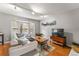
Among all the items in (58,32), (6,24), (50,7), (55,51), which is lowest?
(55,51)

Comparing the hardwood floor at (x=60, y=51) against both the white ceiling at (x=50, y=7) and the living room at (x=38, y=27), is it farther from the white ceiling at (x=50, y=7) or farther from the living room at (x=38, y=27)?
the white ceiling at (x=50, y=7)

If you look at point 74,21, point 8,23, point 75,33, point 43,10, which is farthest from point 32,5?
point 75,33

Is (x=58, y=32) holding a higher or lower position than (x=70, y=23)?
lower

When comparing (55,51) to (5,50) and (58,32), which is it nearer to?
(58,32)

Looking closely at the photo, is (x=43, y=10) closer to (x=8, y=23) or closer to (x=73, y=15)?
(x=73, y=15)

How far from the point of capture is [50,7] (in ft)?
5.00

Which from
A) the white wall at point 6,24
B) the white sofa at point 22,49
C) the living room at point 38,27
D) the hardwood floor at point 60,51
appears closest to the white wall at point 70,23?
the living room at point 38,27

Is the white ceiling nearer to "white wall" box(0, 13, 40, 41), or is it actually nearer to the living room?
the living room

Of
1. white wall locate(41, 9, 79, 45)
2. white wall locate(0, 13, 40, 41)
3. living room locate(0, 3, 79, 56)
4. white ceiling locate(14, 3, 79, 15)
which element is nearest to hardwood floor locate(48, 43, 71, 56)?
living room locate(0, 3, 79, 56)

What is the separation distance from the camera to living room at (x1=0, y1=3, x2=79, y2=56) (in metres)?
1.49

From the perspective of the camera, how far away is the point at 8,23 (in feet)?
4.90

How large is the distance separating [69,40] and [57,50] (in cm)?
25

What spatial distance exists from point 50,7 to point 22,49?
0.81 meters

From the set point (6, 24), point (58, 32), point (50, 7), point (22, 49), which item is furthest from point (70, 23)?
point (6, 24)
